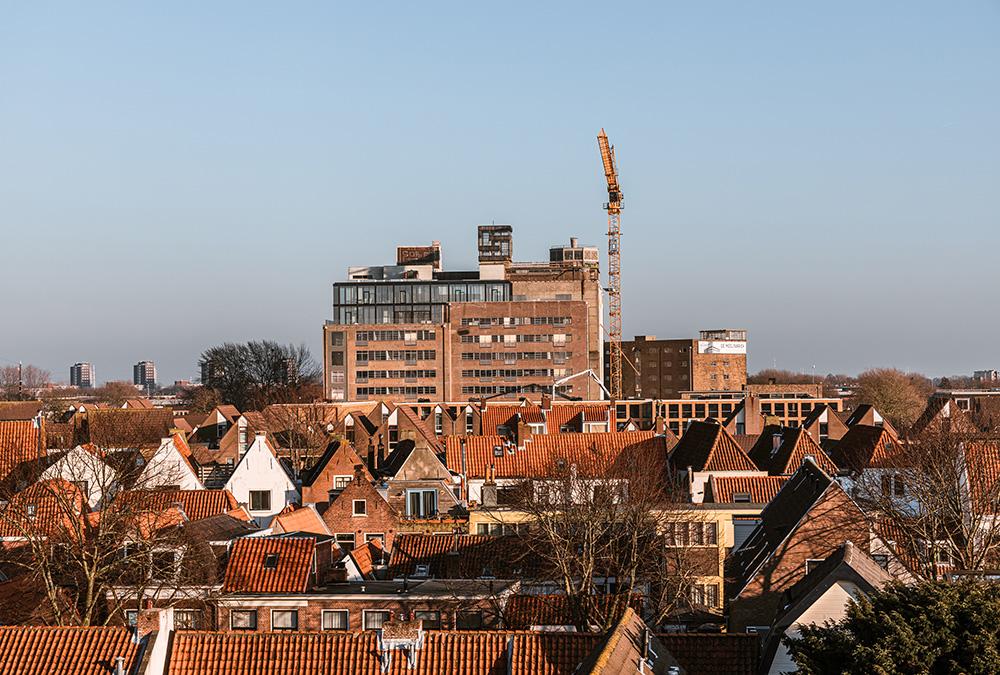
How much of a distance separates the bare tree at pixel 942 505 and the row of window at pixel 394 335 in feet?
383

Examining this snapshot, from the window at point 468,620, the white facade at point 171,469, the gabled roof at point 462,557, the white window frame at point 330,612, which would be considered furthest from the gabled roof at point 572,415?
the white window frame at point 330,612

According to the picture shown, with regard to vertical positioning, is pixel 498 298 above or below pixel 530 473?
above

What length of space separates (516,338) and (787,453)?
337 feet

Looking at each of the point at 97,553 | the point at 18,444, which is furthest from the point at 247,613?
the point at 18,444

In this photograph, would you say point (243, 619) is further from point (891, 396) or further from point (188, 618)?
point (891, 396)

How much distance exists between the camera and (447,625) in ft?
109

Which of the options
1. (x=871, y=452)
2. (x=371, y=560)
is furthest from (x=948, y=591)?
(x=871, y=452)

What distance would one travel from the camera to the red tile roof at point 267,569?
3491 cm

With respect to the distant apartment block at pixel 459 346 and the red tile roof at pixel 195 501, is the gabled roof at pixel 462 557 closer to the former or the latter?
the red tile roof at pixel 195 501

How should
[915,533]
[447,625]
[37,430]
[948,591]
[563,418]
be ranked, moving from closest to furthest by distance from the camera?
[948,591]
[447,625]
[915,533]
[37,430]
[563,418]

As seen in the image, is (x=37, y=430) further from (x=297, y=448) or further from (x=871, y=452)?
(x=871, y=452)

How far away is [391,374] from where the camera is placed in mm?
167125

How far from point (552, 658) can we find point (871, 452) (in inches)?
1637

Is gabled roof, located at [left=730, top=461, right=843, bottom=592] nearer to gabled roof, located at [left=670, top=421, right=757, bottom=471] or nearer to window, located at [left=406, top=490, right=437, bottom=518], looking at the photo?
gabled roof, located at [left=670, top=421, right=757, bottom=471]
